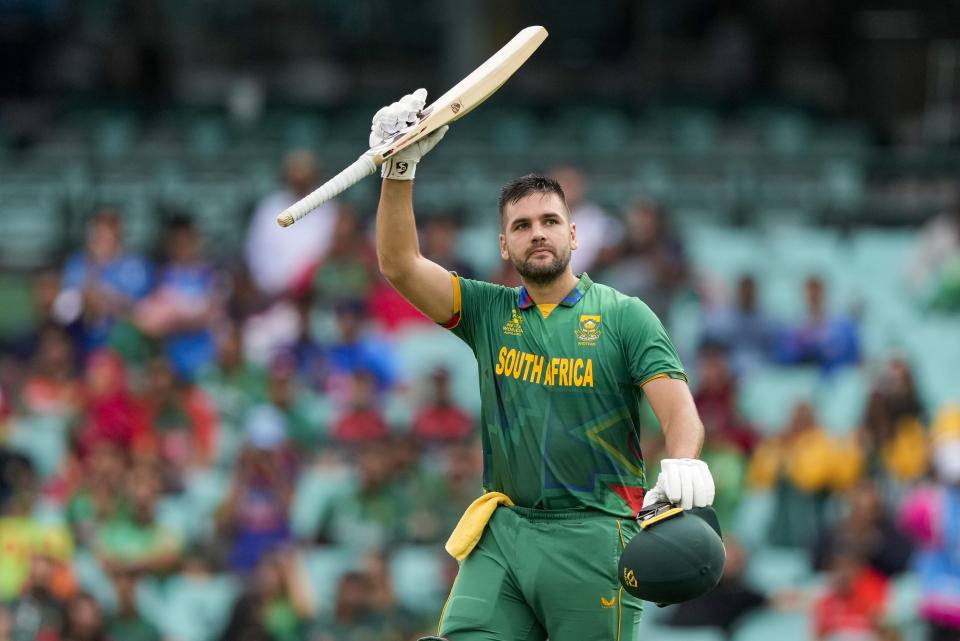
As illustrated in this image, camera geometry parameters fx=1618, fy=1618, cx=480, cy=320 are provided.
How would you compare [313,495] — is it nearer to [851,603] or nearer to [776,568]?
[776,568]

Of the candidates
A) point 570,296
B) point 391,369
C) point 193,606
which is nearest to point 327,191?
point 570,296

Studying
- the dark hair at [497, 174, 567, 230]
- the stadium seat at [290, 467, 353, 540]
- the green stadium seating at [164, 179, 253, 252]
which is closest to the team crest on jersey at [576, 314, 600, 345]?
the dark hair at [497, 174, 567, 230]

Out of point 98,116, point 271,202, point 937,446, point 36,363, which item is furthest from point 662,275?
point 98,116

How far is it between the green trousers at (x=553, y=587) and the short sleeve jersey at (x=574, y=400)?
0.08m

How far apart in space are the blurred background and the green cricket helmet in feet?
17.4

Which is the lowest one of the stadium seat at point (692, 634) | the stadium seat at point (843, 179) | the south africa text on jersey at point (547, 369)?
the stadium seat at point (692, 634)

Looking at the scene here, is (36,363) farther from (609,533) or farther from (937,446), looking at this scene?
(609,533)

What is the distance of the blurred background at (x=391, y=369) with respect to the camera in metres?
Answer: 10.6

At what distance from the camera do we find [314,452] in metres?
11.7

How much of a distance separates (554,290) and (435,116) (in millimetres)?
758

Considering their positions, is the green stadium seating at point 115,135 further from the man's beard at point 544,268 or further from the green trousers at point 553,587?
the green trousers at point 553,587

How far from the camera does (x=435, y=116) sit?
19.1ft

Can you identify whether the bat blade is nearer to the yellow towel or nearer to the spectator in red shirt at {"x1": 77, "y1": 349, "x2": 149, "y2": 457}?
the yellow towel

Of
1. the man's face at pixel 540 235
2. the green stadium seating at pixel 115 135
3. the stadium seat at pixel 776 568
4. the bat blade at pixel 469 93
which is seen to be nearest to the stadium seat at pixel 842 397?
the stadium seat at pixel 776 568
